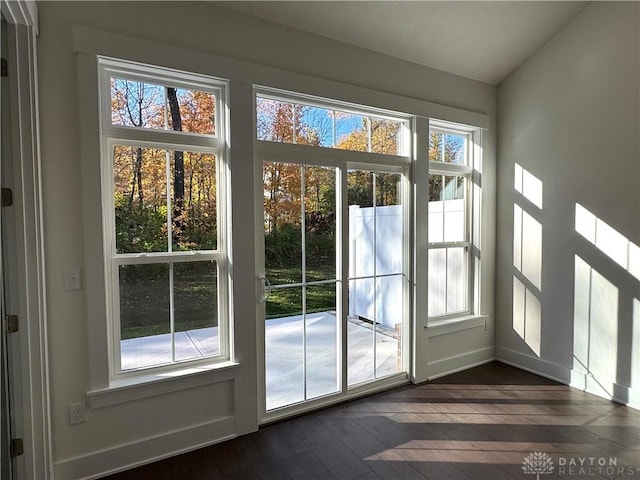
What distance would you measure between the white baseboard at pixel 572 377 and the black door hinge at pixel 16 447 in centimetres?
400

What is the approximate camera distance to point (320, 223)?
2.94 meters

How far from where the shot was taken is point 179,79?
2.38m

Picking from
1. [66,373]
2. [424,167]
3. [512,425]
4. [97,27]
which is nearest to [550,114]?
[424,167]

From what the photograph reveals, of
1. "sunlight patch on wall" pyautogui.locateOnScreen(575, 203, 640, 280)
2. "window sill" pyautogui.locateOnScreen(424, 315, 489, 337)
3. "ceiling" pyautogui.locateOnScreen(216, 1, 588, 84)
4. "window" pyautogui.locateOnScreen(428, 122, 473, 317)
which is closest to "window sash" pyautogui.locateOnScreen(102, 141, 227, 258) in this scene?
"ceiling" pyautogui.locateOnScreen(216, 1, 588, 84)

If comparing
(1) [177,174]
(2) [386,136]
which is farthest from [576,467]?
(1) [177,174]

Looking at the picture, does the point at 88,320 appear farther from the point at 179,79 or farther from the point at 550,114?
the point at 550,114

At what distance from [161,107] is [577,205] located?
341 cm

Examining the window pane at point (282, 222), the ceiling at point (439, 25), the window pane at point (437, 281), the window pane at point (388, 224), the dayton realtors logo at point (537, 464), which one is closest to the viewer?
the dayton realtors logo at point (537, 464)

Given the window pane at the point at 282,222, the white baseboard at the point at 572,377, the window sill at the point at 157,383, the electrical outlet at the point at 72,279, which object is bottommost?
the white baseboard at the point at 572,377

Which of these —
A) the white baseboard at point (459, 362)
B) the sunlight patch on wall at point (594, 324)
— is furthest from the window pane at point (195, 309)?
the sunlight patch on wall at point (594, 324)

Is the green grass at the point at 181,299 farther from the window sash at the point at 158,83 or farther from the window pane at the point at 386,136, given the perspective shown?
the window pane at the point at 386,136

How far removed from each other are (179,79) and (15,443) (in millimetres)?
2219

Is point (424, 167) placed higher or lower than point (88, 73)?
lower

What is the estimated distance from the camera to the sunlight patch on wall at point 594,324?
3025 millimetres
